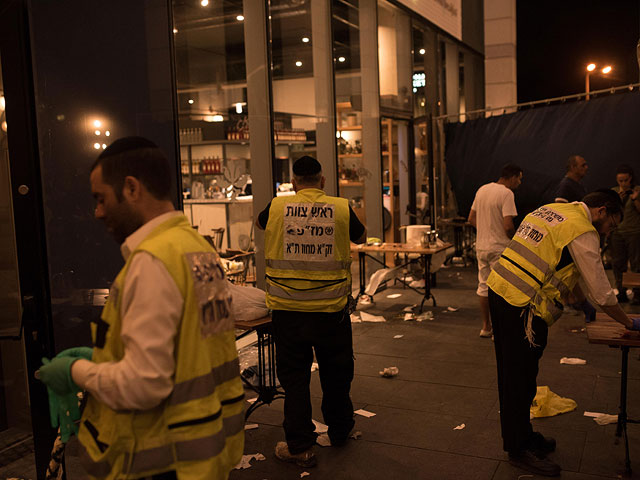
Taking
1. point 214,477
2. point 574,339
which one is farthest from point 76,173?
point 574,339

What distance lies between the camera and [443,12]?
11.7 meters

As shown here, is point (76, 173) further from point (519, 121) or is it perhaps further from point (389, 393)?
point (519, 121)

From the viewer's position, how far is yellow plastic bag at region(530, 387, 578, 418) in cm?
469

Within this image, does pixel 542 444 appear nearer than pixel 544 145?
Yes

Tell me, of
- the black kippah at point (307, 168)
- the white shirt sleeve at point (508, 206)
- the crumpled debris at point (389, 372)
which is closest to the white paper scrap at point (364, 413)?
the crumpled debris at point (389, 372)

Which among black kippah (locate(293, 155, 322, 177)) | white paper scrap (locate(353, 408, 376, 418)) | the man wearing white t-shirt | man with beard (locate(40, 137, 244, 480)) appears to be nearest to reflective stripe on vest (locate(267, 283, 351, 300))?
black kippah (locate(293, 155, 322, 177))

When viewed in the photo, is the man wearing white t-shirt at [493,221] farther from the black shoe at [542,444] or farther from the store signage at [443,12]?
the store signage at [443,12]

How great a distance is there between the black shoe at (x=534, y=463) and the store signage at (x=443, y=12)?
8039 mm

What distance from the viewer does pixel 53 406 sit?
83.7 inches

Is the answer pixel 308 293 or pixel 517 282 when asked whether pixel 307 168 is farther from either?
pixel 517 282

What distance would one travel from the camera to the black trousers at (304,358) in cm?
403

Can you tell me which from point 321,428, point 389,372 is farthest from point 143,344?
point 389,372

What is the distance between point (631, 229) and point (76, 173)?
22.7 ft

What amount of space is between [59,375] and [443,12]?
1115 cm
